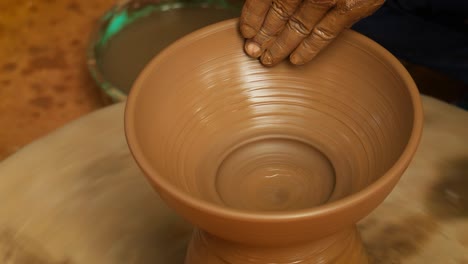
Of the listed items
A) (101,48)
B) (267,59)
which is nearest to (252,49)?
(267,59)

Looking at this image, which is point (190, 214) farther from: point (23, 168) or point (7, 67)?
point (7, 67)

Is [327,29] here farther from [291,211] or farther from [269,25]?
[291,211]

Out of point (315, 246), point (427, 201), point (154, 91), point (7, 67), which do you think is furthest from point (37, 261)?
point (7, 67)

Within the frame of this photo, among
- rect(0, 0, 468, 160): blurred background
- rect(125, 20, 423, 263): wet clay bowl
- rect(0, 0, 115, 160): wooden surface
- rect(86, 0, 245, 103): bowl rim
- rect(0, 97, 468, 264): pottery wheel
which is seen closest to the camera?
rect(125, 20, 423, 263): wet clay bowl

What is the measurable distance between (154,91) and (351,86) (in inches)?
13.3

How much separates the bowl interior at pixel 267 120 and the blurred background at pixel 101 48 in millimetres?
839

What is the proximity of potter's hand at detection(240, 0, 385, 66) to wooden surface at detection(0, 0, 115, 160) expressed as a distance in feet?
4.31

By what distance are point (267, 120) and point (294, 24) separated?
184mm

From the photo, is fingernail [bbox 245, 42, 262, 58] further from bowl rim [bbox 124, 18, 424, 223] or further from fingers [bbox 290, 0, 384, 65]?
bowl rim [bbox 124, 18, 424, 223]

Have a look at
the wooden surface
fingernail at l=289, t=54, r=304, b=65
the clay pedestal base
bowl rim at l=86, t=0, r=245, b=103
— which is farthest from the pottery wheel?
the wooden surface

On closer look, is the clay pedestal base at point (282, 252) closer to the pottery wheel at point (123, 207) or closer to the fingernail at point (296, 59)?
the pottery wheel at point (123, 207)

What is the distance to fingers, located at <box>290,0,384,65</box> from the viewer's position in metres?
1.00

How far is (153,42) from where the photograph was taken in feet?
7.38

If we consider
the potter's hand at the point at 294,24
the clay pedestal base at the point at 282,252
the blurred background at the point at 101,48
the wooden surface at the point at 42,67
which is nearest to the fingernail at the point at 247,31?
the potter's hand at the point at 294,24
